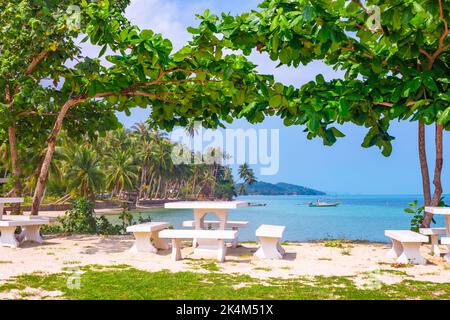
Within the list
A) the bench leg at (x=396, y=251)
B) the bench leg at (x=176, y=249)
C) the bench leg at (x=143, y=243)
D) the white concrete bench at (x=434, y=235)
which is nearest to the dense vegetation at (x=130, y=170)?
the bench leg at (x=143, y=243)

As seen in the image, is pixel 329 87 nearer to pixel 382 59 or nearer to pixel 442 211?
pixel 382 59

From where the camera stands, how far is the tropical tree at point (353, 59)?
6.18 meters

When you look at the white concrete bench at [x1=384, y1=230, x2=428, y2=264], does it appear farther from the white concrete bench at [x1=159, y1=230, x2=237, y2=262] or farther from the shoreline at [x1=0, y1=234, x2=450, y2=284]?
the white concrete bench at [x1=159, y1=230, x2=237, y2=262]

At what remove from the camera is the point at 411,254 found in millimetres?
7750

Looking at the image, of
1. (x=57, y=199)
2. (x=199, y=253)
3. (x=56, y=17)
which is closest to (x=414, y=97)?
(x=199, y=253)

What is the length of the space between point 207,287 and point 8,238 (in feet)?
19.4

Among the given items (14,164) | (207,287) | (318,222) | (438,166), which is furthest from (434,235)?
(318,222)

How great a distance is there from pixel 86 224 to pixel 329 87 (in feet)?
30.1

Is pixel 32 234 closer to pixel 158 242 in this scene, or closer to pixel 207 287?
pixel 158 242

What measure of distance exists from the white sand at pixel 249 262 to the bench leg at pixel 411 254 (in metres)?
0.21

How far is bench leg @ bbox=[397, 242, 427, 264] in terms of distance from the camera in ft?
25.3

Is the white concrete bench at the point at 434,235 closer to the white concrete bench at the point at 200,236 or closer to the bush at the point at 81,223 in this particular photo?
the white concrete bench at the point at 200,236

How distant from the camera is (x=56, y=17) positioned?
10430 mm

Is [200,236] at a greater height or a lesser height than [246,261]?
greater
